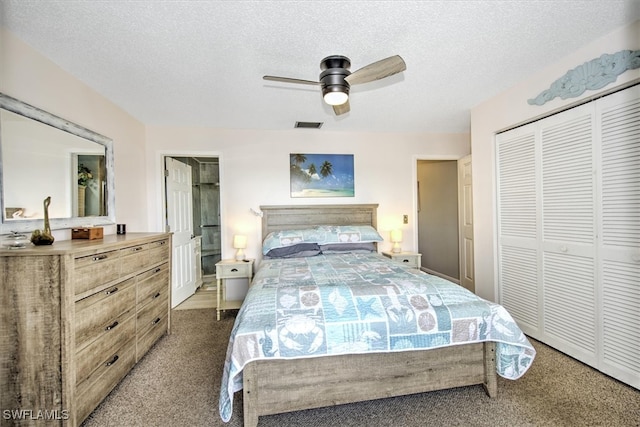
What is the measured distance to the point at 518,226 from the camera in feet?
8.89

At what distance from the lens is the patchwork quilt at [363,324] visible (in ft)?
4.95

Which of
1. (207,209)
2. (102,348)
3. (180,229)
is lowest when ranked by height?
(102,348)

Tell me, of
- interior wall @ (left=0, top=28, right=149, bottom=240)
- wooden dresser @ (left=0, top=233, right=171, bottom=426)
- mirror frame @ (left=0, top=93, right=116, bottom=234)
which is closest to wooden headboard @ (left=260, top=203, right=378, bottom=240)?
interior wall @ (left=0, top=28, right=149, bottom=240)

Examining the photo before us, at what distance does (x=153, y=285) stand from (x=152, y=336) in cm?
46

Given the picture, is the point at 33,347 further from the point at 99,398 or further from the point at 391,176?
the point at 391,176

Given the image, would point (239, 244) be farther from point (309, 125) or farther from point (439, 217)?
point (439, 217)

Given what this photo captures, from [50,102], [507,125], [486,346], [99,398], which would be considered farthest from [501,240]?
[50,102]

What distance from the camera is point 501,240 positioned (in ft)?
9.56

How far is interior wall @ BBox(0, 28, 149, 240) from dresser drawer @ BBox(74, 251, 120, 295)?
2.14 ft

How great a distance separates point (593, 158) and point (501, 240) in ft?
3.71

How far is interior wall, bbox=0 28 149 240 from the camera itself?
178 cm

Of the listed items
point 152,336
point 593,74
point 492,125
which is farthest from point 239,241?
point 593,74

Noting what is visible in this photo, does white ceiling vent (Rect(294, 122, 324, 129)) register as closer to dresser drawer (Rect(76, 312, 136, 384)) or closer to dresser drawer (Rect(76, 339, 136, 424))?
dresser drawer (Rect(76, 312, 136, 384))

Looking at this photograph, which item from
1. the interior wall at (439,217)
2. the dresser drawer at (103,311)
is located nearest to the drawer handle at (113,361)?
the dresser drawer at (103,311)
